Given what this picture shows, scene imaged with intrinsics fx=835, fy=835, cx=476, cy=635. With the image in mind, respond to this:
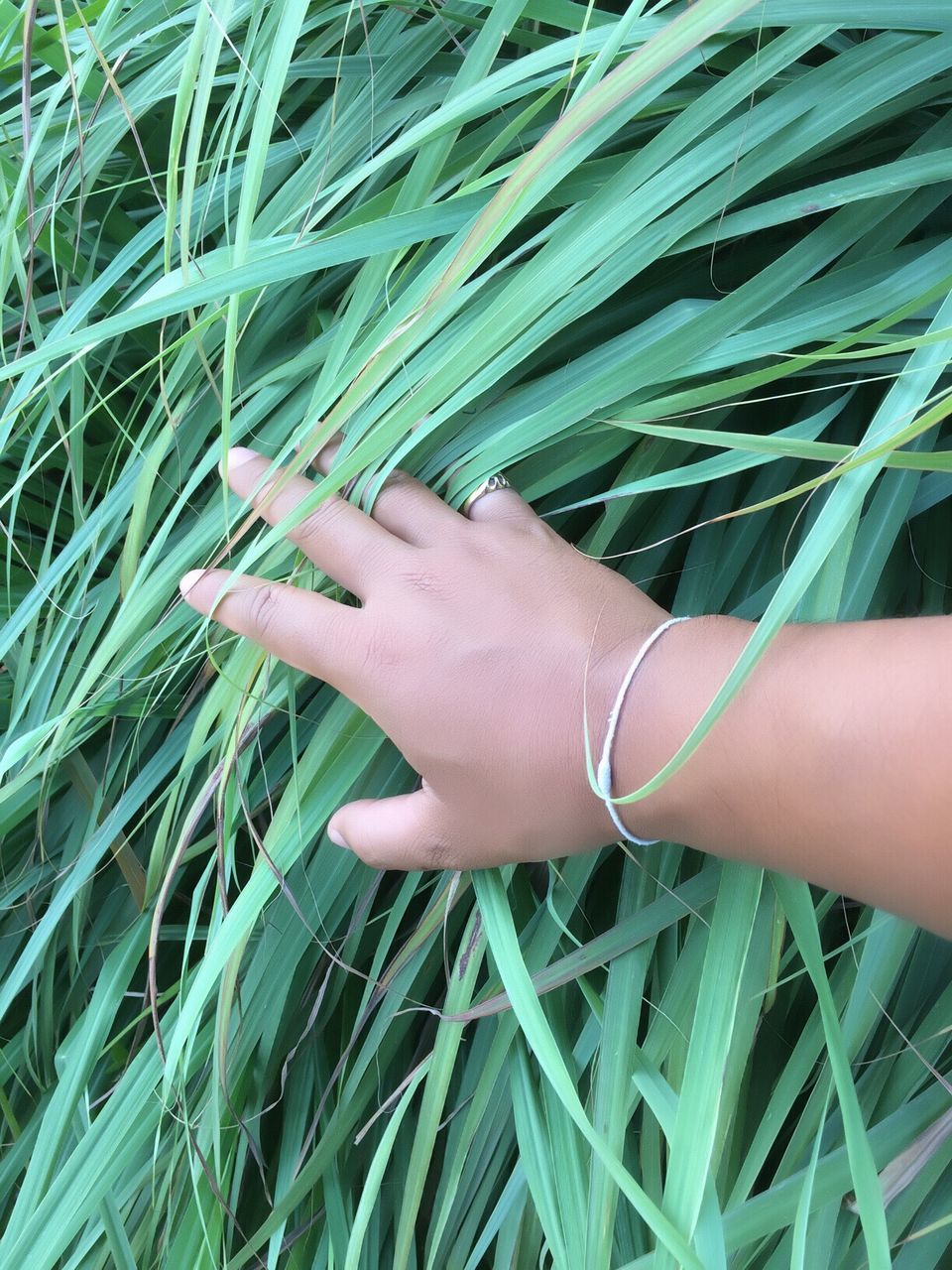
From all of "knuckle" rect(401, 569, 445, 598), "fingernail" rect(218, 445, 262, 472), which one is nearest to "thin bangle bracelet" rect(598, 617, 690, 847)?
"knuckle" rect(401, 569, 445, 598)

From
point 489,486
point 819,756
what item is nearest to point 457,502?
point 489,486

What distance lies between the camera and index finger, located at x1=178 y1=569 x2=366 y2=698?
1.43 ft

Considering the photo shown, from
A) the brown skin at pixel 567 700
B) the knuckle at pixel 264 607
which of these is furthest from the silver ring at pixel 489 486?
the knuckle at pixel 264 607

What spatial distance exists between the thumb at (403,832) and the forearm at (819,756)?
4.2 inches

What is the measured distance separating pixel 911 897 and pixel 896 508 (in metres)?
0.22

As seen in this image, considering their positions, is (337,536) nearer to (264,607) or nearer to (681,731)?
(264,607)

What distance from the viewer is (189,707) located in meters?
0.61

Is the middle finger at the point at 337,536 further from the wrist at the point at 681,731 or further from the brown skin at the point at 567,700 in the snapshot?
the wrist at the point at 681,731

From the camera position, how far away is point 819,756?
0.32m

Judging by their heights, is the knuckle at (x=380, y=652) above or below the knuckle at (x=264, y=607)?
below

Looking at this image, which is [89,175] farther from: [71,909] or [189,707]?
[71,909]

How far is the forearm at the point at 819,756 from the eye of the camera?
30 cm

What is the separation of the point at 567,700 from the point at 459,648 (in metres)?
0.06

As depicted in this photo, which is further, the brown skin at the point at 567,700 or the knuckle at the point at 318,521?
the knuckle at the point at 318,521
